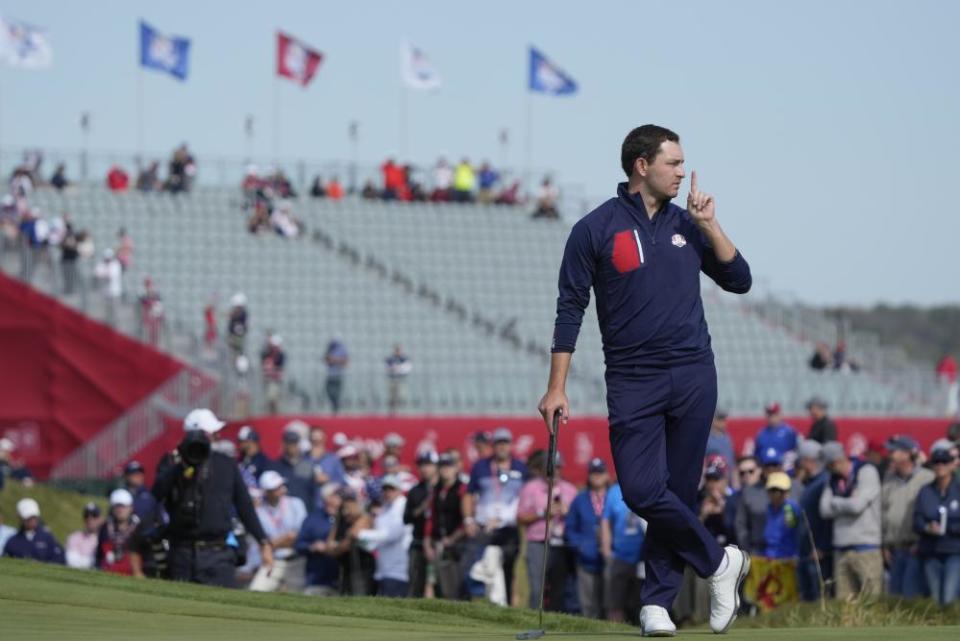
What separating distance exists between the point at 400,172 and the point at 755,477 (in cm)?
3144

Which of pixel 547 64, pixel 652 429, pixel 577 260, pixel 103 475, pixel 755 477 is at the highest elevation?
pixel 547 64

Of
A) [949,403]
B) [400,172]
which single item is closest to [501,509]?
[949,403]

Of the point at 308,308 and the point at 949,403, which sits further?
the point at 308,308

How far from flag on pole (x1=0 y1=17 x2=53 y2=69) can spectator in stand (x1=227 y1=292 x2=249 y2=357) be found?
1428 centimetres

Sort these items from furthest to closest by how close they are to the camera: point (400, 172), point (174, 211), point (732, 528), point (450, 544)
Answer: point (400, 172) → point (174, 211) → point (450, 544) → point (732, 528)

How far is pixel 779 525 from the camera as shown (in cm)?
1694

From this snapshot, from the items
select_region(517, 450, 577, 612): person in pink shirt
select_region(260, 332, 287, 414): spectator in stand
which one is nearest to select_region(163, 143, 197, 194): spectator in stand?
select_region(260, 332, 287, 414): spectator in stand

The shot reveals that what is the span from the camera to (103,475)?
111ft

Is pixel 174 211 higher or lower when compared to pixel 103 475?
higher

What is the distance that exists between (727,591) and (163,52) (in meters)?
43.0

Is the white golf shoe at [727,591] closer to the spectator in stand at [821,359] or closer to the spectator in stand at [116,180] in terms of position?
the spectator in stand at [821,359]

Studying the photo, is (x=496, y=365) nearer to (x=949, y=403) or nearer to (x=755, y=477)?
(x=949, y=403)

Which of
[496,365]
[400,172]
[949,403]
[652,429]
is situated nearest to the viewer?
[652,429]

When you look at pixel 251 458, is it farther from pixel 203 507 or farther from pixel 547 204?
pixel 547 204
